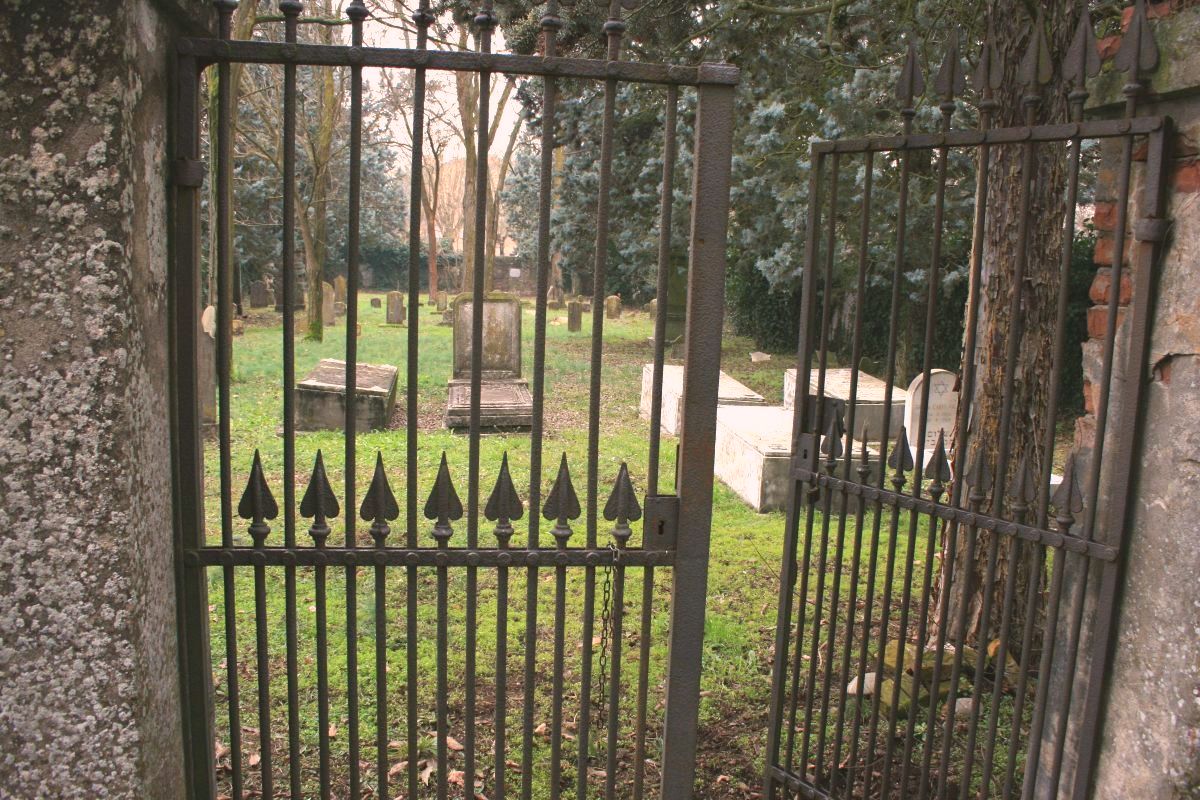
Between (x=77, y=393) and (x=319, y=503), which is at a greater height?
(x=77, y=393)

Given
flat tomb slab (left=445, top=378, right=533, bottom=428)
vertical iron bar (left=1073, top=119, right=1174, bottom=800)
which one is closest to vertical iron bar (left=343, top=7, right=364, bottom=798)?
vertical iron bar (left=1073, top=119, right=1174, bottom=800)

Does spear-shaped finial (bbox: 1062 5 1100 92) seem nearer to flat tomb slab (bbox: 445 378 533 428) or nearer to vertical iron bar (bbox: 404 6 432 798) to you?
vertical iron bar (bbox: 404 6 432 798)

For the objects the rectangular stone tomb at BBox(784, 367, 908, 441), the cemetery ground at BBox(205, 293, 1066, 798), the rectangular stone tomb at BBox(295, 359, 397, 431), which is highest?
the rectangular stone tomb at BBox(784, 367, 908, 441)

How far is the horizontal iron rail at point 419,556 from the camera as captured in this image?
2.53 metres

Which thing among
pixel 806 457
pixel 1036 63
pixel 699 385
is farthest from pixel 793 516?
pixel 1036 63

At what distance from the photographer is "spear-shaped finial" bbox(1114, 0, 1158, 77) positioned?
251 cm

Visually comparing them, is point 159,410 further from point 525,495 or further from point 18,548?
point 525,495

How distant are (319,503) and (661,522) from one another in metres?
0.93

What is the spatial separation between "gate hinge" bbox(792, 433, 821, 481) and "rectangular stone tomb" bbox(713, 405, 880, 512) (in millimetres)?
3682

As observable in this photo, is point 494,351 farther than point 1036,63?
Yes

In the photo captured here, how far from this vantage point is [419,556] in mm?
2602

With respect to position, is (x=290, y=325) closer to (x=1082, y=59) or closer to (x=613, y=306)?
(x=1082, y=59)

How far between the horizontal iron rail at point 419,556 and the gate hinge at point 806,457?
3.96 feet

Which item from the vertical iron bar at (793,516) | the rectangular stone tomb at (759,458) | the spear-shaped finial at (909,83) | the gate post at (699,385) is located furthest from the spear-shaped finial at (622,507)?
the rectangular stone tomb at (759,458)
